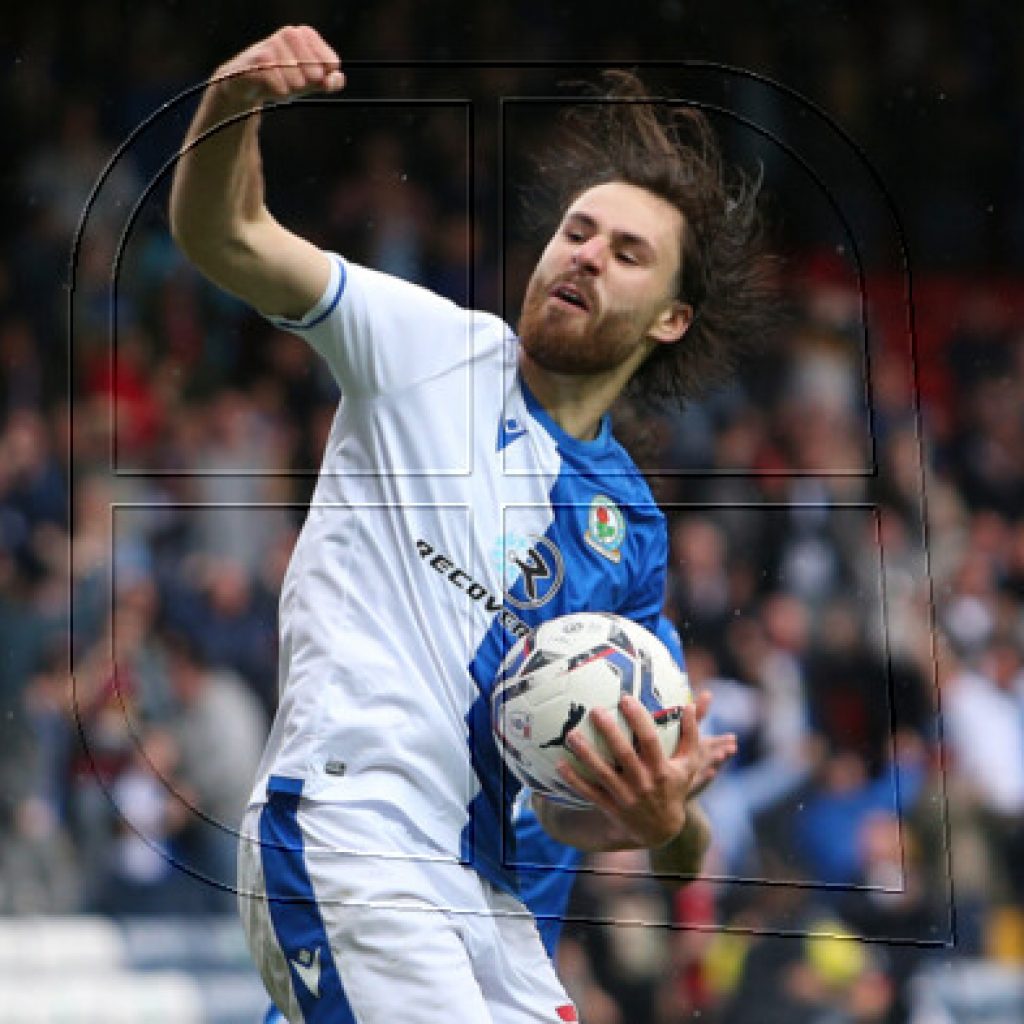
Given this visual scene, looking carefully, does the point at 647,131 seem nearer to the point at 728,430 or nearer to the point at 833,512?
the point at 728,430

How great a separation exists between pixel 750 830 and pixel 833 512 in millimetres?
586

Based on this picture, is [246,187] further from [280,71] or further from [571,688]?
[571,688]

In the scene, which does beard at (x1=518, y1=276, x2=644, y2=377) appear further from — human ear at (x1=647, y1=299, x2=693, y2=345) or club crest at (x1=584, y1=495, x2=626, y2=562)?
club crest at (x1=584, y1=495, x2=626, y2=562)

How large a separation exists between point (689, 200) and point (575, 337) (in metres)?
0.27

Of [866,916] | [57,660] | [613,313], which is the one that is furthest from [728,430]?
[57,660]

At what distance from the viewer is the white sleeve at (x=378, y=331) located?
2.90 meters

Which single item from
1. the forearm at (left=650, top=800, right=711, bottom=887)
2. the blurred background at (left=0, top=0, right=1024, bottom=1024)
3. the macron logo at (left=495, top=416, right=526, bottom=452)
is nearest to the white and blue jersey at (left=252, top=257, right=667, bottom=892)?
the macron logo at (left=495, top=416, right=526, bottom=452)

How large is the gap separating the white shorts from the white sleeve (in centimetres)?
62

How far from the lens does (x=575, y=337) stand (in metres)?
2.96

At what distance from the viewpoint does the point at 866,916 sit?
4117mm

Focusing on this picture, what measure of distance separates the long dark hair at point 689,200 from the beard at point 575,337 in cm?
9

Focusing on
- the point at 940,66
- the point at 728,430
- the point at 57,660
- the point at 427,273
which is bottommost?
the point at 57,660

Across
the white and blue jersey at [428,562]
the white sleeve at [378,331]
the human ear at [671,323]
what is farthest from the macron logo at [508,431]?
the human ear at [671,323]

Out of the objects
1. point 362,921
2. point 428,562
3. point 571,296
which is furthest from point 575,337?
point 362,921
